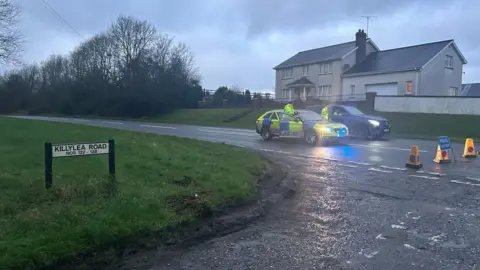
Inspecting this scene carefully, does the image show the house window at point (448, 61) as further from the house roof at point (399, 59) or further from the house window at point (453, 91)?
the house window at point (453, 91)

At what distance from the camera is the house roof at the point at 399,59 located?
40.5 meters

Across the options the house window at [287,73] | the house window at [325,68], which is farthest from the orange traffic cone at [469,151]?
the house window at [287,73]

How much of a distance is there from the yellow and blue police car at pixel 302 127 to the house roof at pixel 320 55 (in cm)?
3125

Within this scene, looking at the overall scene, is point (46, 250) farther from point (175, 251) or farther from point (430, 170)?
point (430, 170)

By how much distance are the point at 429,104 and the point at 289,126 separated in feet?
51.8

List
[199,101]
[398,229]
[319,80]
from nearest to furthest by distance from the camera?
[398,229]
[319,80]
[199,101]

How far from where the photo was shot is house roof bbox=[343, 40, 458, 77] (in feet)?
133

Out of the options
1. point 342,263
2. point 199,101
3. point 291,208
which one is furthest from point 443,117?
point 199,101

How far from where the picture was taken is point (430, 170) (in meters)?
10.4

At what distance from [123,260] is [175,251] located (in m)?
0.61

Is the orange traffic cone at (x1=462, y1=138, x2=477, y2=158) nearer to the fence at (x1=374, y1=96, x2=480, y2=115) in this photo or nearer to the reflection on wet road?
the reflection on wet road

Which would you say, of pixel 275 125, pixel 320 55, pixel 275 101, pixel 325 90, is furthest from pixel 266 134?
pixel 320 55

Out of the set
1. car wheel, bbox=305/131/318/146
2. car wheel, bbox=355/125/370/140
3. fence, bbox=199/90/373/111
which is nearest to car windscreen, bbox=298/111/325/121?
car wheel, bbox=305/131/318/146

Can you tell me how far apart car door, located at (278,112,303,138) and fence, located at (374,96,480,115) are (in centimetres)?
1547
